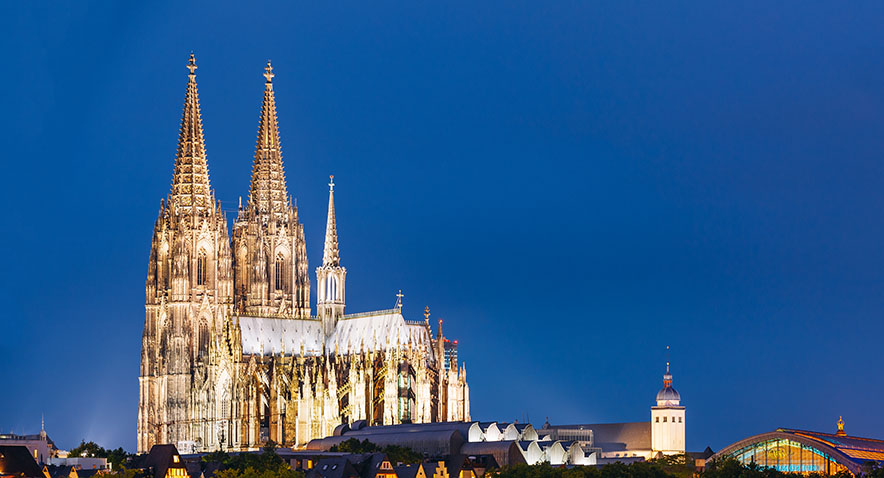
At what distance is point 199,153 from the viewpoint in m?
162

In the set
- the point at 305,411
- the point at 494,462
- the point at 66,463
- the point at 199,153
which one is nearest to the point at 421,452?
the point at 494,462

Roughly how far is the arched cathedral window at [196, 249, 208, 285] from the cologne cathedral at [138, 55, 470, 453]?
0.09 meters

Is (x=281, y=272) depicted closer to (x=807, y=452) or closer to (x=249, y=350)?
(x=249, y=350)

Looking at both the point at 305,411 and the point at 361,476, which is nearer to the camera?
the point at 361,476

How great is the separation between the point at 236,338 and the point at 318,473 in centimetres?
2954

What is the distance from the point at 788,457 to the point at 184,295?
54819 millimetres

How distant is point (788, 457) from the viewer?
140750 millimetres

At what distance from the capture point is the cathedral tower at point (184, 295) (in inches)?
6088

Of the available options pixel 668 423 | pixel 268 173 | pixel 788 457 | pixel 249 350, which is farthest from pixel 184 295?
pixel 788 457

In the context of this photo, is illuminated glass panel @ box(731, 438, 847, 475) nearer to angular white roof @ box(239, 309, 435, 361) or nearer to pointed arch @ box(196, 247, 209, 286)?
angular white roof @ box(239, 309, 435, 361)

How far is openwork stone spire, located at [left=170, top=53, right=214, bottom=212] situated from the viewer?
159750mm

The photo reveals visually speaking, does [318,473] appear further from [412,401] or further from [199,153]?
[199,153]

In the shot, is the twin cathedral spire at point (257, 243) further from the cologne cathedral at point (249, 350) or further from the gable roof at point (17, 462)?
the gable roof at point (17, 462)

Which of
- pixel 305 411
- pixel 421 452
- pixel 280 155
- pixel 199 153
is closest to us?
pixel 421 452
